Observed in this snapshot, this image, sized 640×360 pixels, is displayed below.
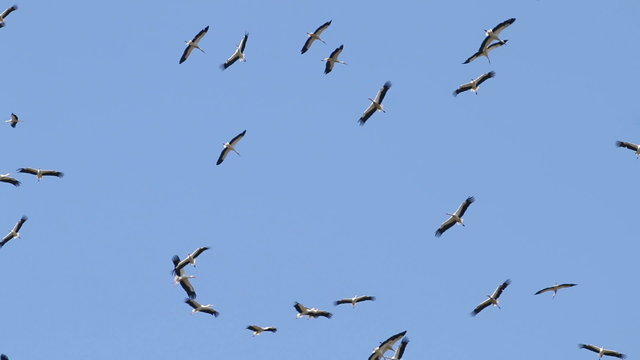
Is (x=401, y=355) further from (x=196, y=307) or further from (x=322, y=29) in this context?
(x=322, y=29)

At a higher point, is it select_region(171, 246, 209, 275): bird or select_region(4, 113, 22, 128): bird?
select_region(4, 113, 22, 128): bird

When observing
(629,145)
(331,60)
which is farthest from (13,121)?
(629,145)

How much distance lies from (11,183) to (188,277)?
29.0 feet

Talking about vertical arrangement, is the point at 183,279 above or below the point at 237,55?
below

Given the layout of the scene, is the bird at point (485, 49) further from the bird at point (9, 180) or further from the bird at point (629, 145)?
the bird at point (9, 180)

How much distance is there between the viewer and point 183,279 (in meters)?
73.2

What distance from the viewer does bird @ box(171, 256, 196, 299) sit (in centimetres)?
7269

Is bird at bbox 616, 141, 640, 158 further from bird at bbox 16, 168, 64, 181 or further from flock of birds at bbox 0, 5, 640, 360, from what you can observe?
bird at bbox 16, 168, 64, 181

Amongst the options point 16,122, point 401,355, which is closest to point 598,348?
point 401,355

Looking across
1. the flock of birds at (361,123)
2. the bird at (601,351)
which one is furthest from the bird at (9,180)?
the bird at (601,351)

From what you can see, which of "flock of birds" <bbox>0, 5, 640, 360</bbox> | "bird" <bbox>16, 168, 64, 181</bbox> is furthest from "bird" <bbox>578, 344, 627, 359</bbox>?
"bird" <bbox>16, 168, 64, 181</bbox>

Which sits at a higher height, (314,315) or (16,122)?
(16,122)

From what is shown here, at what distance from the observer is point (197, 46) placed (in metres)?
76.5

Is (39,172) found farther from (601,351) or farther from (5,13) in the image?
(601,351)
